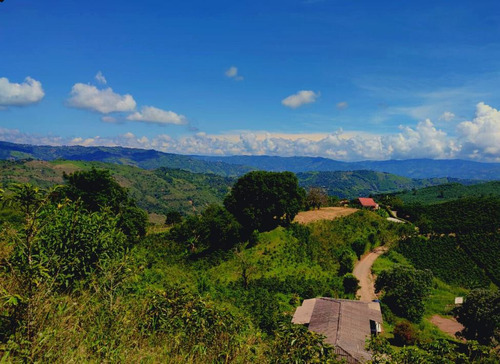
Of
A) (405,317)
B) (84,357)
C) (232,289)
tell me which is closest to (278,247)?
(232,289)

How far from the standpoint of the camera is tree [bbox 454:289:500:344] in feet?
80.4

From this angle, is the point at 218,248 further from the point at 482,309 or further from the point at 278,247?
the point at 482,309

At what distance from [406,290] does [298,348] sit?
107 ft

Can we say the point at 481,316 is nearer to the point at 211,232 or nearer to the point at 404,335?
the point at 404,335

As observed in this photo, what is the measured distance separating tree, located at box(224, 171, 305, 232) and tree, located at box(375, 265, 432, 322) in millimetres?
17283

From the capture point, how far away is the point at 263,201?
46375 mm

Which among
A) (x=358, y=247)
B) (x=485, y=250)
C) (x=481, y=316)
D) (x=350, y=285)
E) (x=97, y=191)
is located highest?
(x=97, y=191)

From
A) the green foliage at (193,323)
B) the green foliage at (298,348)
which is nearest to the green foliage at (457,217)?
the green foliage at (298,348)

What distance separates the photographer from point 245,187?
47.1 m

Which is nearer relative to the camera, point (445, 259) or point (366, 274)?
point (366, 274)

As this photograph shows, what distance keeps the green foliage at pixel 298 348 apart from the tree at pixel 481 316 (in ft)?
84.4

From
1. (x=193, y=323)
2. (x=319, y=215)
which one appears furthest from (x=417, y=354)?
(x=319, y=215)

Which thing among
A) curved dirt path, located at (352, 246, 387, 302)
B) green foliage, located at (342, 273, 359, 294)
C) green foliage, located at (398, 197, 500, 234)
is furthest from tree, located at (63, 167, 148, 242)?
green foliage, located at (398, 197, 500, 234)

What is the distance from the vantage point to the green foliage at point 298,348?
7.45 m
